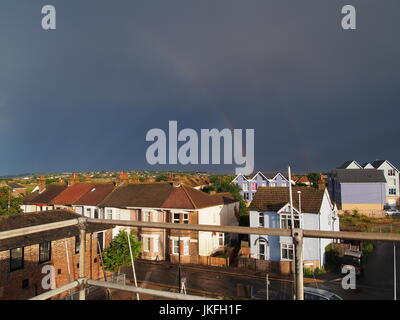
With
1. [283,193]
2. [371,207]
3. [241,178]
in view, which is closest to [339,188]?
[371,207]

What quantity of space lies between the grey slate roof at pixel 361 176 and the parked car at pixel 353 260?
3722cm

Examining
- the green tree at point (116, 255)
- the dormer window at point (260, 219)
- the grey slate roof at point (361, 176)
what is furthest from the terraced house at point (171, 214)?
the grey slate roof at point (361, 176)

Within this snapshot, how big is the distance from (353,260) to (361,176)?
4063cm

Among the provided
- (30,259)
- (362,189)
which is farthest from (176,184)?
(362,189)

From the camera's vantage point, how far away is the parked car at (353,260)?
22395mm

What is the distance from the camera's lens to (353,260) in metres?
23.5

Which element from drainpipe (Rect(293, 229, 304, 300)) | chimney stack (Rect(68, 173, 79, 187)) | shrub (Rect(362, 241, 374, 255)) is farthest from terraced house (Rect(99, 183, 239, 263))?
drainpipe (Rect(293, 229, 304, 300))

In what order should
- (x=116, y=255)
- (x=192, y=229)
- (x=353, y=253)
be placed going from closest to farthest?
(x=192, y=229) → (x=116, y=255) → (x=353, y=253)

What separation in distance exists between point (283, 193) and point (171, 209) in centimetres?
1083

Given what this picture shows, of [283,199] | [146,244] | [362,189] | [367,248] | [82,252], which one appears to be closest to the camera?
[82,252]

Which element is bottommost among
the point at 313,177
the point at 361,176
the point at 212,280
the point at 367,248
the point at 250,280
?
the point at 212,280

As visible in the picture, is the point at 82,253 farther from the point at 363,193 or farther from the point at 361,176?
the point at 361,176
